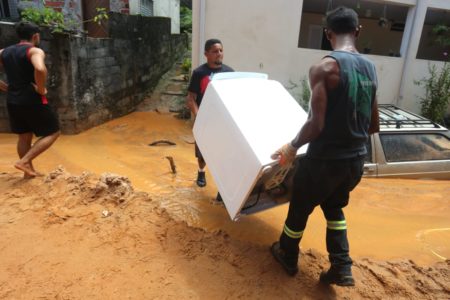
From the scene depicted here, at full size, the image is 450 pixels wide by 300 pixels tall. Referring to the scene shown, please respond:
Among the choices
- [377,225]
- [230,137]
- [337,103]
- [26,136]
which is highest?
[337,103]

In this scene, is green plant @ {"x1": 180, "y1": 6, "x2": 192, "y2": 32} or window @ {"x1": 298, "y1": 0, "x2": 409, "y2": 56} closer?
window @ {"x1": 298, "y1": 0, "x2": 409, "y2": 56}

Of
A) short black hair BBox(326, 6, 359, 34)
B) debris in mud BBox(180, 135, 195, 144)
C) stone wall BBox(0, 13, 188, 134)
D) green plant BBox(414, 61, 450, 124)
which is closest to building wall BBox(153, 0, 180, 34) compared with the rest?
stone wall BBox(0, 13, 188, 134)

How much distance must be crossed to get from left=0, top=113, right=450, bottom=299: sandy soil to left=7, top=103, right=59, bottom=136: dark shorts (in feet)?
1.82

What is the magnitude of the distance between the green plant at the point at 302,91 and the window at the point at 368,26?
2291 mm

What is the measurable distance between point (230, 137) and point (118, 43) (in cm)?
575

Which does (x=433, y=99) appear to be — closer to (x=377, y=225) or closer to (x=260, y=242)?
(x=377, y=225)

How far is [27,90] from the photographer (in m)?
3.53

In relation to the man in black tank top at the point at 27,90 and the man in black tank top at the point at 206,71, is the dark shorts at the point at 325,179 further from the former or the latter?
the man in black tank top at the point at 27,90

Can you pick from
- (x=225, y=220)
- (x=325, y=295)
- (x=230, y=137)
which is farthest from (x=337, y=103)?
(x=225, y=220)

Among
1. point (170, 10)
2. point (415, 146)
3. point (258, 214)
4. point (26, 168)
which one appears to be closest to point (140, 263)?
point (258, 214)

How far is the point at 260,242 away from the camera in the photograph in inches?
110

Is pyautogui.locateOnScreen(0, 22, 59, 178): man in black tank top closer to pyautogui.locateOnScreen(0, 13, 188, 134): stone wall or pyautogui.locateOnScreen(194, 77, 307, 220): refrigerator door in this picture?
pyautogui.locateOnScreen(194, 77, 307, 220): refrigerator door

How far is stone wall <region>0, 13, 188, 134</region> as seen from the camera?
221 inches

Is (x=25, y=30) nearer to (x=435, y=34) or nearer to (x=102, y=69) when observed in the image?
(x=102, y=69)
